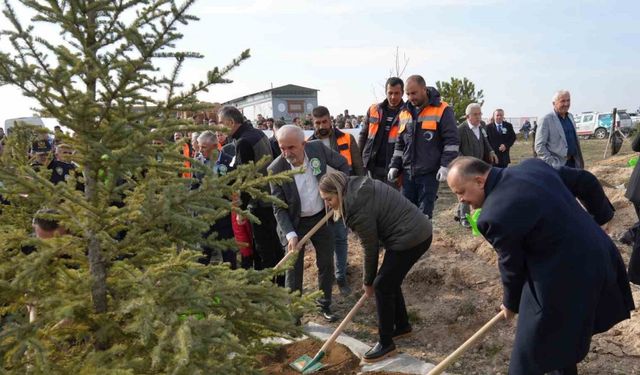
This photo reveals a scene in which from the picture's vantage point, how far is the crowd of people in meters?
2.54

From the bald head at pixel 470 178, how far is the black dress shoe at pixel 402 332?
1.82m

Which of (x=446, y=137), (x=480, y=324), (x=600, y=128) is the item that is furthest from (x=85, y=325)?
(x=600, y=128)

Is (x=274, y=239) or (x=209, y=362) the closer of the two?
(x=209, y=362)

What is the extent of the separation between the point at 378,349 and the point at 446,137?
2.43m

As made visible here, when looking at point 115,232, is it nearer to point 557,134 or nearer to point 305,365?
point 305,365

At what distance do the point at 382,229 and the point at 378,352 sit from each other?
0.96 metres

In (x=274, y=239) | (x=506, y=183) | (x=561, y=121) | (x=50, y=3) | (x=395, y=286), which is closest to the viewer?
(x=50, y=3)

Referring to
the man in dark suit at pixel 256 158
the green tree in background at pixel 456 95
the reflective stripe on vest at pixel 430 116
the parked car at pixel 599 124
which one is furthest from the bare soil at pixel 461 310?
the parked car at pixel 599 124

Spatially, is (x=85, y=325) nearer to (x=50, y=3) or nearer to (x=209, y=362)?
(x=209, y=362)

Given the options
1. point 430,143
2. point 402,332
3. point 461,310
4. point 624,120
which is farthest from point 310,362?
point 624,120

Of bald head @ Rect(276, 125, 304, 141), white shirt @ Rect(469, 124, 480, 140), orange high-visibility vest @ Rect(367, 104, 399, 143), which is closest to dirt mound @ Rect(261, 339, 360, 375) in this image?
bald head @ Rect(276, 125, 304, 141)

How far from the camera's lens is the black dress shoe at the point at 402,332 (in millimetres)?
4172

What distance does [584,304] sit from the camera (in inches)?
101

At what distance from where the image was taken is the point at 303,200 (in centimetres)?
426
